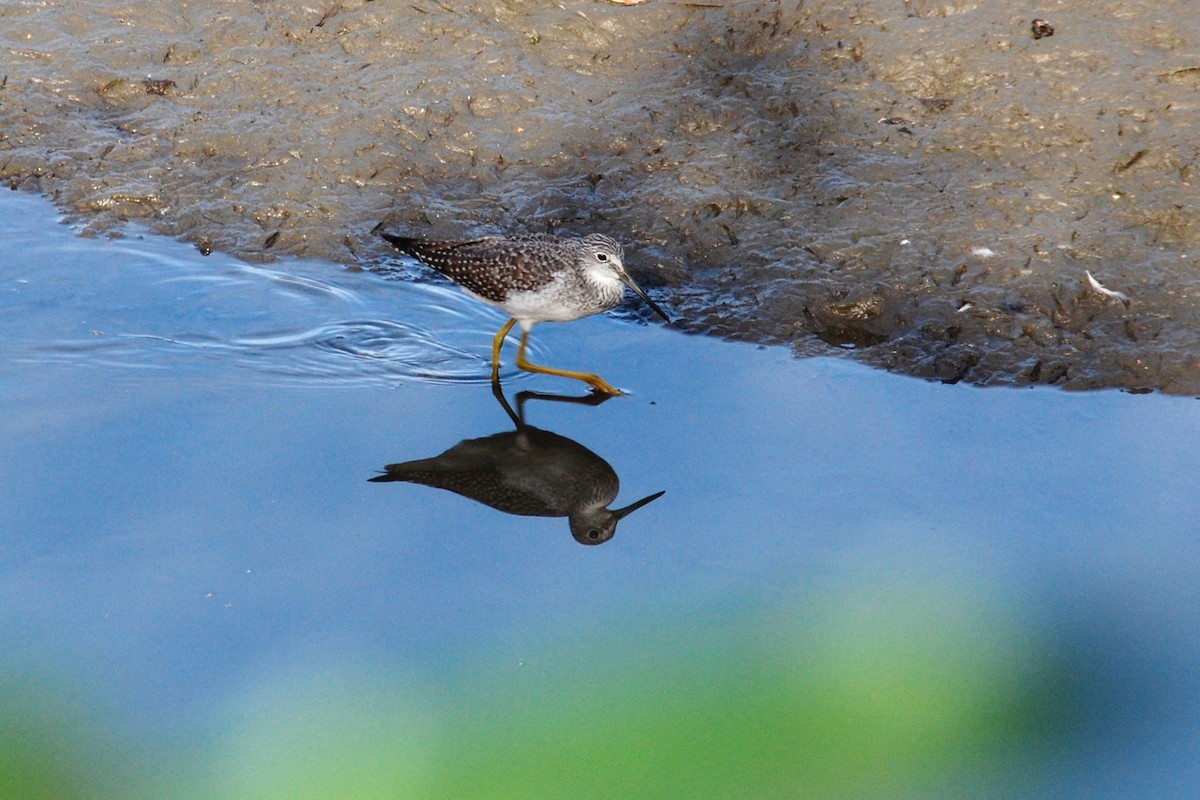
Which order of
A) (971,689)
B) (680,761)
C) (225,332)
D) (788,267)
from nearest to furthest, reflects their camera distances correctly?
(680,761) < (971,689) < (225,332) < (788,267)

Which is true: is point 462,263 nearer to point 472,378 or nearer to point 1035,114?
point 472,378

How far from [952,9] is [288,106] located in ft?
14.6

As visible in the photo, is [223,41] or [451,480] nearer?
[451,480]

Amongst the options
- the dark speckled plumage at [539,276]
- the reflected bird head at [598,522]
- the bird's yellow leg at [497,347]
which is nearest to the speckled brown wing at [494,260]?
the dark speckled plumage at [539,276]

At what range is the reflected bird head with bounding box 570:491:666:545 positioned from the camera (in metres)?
5.59

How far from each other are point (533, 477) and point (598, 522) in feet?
1.74

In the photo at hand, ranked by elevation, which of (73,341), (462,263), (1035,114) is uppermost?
(1035,114)

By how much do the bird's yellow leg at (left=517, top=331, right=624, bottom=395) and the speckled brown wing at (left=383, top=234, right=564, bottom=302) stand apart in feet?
1.19

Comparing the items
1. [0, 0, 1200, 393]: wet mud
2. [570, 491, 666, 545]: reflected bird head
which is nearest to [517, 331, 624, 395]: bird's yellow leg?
[0, 0, 1200, 393]: wet mud

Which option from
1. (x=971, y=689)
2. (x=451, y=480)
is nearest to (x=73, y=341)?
(x=451, y=480)

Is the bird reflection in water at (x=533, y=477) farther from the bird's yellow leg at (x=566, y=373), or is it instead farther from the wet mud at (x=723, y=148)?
the wet mud at (x=723, y=148)

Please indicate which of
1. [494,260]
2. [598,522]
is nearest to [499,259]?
[494,260]

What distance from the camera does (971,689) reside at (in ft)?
15.9

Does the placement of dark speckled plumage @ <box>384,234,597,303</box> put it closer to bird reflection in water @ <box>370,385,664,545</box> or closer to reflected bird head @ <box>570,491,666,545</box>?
bird reflection in water @ <box>370,385,664,545</box>
